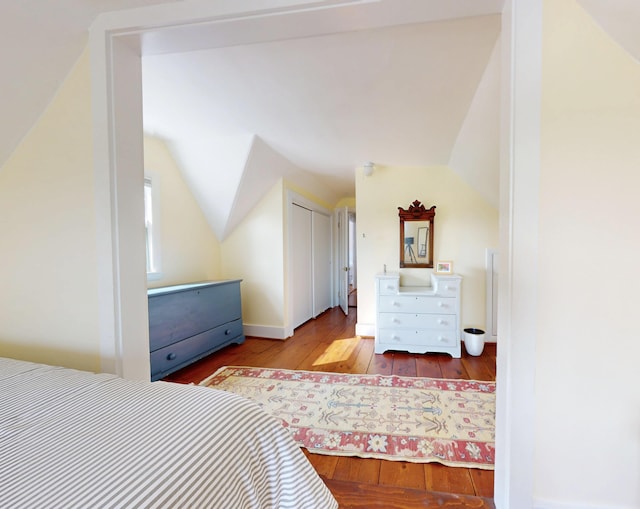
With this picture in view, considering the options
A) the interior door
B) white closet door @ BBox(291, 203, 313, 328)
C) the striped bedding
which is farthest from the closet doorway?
the striped bedding

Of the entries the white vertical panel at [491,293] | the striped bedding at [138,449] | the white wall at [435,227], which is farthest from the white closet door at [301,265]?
the striped bedding at [138,449]

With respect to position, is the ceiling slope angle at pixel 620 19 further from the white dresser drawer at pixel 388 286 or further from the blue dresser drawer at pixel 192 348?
the blue dresser drawer at pixel 192 348

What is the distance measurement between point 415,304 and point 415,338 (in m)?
0.35

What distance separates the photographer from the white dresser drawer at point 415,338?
2908mm

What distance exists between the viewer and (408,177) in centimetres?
332

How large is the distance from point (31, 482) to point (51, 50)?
1373mm

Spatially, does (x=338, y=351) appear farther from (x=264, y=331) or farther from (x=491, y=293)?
(x=491, y=293)

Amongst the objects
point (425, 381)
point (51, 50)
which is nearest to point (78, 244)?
point (51, 50)

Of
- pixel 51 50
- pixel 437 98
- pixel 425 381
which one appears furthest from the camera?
pixel 425 381

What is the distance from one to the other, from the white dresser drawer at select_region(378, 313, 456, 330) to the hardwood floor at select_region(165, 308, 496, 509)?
0.97 feet

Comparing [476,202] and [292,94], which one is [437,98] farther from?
[476,202]

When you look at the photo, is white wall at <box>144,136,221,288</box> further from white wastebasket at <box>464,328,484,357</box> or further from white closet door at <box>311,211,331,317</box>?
white wastebasket at <box>464,328,484,357</box>

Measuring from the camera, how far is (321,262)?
4.92 meters

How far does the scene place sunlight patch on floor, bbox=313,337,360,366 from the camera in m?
2.87
